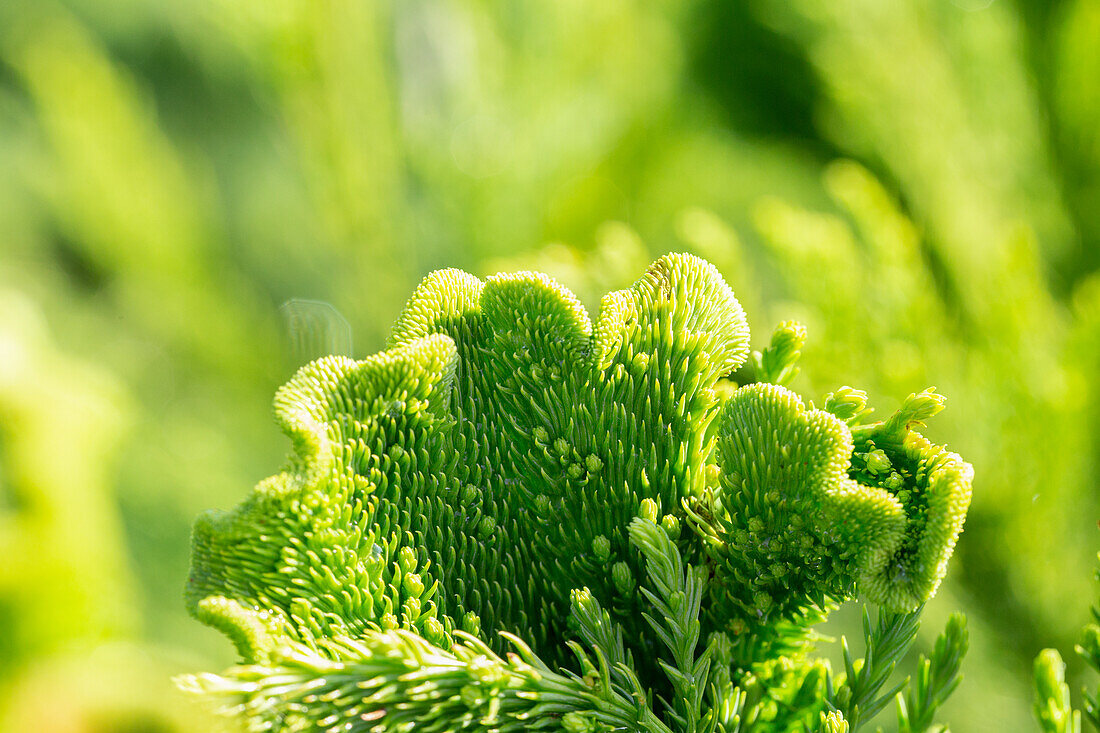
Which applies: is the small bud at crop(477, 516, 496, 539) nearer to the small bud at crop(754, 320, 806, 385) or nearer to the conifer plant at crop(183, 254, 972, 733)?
the conifer plant at crop(183, 254, 972, 733)

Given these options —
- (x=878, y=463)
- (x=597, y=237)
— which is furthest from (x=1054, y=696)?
(x=597, y=237)

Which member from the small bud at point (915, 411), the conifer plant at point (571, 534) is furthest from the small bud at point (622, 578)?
the small bud at point (915, 411)

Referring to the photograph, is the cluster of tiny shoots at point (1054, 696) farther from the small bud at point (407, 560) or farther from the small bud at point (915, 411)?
the small bud at point (407, 560)

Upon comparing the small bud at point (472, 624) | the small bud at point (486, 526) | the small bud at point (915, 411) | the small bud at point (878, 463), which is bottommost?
the small bud at point (472, 624)

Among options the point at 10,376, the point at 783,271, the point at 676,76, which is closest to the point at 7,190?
the point at 10,376

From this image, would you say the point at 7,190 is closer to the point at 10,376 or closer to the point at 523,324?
the point at 10,376

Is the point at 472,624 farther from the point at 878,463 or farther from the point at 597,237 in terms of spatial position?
the point at 597,237
